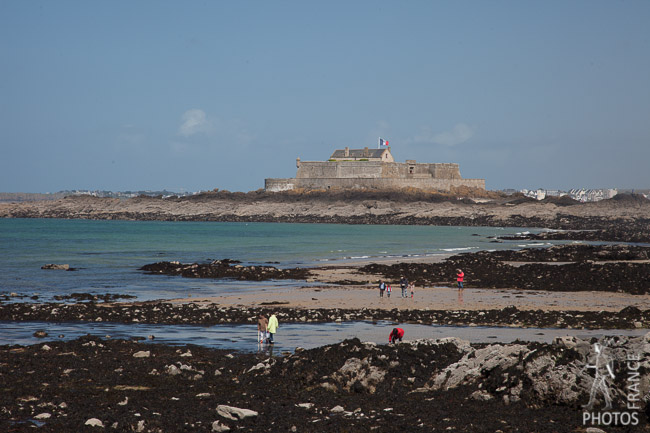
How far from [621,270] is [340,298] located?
15.8m

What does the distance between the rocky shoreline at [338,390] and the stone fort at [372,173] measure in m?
116

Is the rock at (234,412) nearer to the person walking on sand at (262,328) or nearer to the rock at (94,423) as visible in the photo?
the rock at (94,423)

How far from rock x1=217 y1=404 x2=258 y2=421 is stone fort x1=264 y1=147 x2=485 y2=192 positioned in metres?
120

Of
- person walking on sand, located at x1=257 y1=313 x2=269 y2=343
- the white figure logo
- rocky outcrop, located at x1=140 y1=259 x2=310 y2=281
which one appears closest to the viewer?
the white figure logo

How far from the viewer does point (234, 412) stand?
10.7 m

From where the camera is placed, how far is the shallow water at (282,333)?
17.7 m

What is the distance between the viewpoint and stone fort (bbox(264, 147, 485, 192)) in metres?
130

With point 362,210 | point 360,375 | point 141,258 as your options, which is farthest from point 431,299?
point 362,210

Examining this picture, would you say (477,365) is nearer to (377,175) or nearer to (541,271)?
(541,271)

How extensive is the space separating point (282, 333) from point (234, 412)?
862 cm

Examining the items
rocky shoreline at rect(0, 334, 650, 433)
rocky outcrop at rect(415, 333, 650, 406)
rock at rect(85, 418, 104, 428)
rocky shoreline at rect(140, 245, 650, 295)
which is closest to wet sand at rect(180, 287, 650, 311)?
rocky shoreline at rect(140, 245, 650, 295)

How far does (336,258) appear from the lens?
49625mm

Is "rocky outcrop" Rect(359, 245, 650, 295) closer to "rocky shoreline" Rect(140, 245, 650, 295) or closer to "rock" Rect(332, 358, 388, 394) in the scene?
"rocky shoreline" Rect(140, 245, 650, 295)

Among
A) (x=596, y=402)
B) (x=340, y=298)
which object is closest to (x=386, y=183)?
(x=340, y=298)
